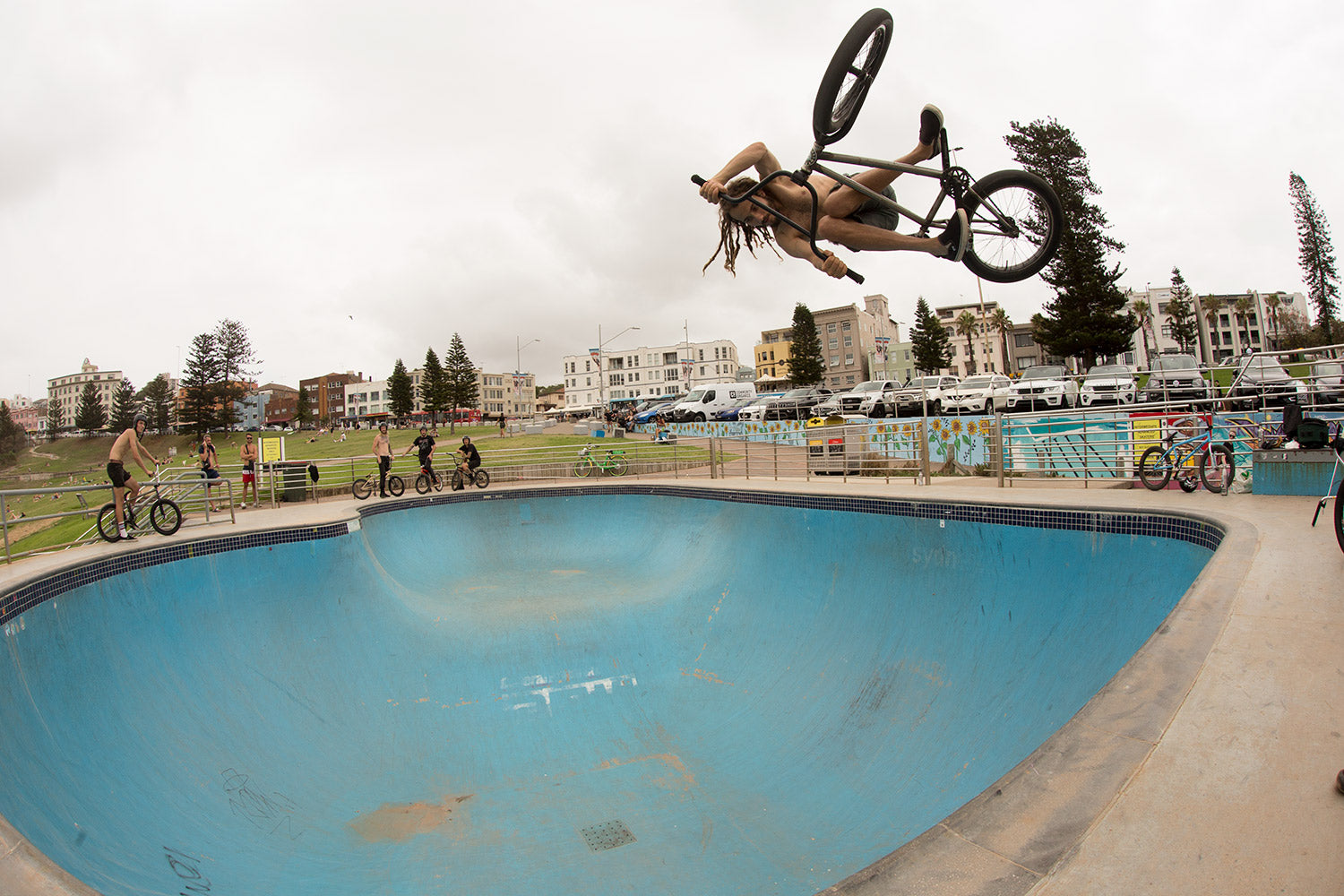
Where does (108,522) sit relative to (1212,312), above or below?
below

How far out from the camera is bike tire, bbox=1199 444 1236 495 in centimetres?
728

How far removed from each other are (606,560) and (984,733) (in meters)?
8.03

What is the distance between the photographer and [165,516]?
9.52 meters

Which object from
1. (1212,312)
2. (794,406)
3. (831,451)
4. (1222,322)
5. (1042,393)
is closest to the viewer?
(831,451)

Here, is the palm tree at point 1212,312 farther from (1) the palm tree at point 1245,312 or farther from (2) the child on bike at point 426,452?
(2) the child on bike at point 426,452

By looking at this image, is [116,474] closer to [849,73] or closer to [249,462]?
[249,462]

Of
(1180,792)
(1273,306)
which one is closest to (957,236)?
(1180,792)

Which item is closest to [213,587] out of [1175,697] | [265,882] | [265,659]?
[265,659]

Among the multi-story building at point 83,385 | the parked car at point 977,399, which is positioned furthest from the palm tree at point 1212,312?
the multi-story building at point 83,385

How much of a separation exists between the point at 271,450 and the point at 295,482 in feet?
2.96

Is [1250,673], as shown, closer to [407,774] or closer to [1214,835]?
[1214,835]

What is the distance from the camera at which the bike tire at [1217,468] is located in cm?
728

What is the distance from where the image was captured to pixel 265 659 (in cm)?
662

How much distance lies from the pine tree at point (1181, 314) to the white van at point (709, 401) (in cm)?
5673
